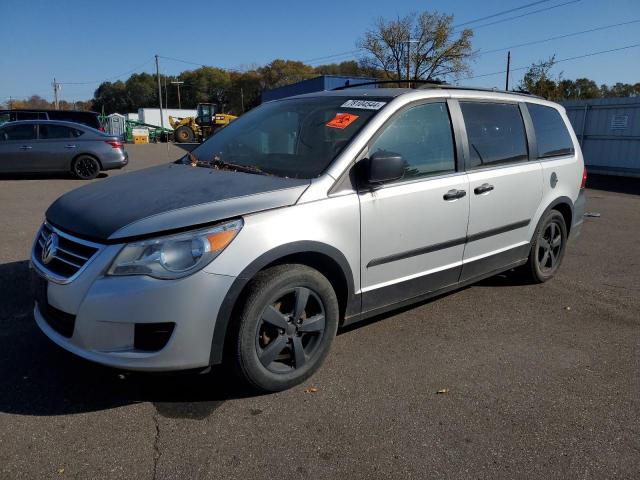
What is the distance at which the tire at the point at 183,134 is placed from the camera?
140 feet

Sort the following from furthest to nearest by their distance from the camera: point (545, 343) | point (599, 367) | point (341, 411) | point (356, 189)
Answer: point (545, 343)
point (599, 367)
point (356, 189)
point (341, 411)

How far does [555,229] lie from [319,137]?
2854mm

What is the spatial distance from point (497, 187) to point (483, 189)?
0.72ft

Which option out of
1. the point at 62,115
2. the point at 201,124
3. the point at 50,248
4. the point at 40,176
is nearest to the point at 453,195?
the point at 50,248

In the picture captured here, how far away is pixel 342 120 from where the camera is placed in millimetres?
3512

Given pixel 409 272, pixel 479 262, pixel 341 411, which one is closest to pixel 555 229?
pixel 479 262

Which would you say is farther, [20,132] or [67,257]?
[20,132]

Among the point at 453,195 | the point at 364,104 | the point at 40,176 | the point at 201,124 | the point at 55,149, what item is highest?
the point at 201,124

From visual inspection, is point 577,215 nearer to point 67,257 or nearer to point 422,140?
point 422,140

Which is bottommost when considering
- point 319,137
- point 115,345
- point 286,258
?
point 115,345

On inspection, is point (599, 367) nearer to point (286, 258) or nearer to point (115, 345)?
point (286, 258)

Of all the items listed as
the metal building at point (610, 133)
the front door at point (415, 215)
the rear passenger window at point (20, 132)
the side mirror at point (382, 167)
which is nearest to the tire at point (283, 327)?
the front door at point (415, 215)

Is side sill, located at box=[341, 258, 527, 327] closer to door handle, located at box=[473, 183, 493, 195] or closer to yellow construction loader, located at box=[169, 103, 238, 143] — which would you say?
door handle, located at box=[473, 183, 493, 195]

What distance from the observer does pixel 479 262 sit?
4137 millimetres
